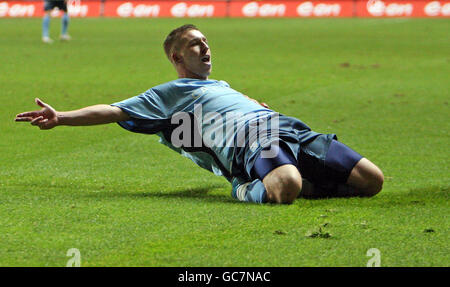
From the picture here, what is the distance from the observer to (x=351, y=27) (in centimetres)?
2836

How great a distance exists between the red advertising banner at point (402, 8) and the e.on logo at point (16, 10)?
12337 mm

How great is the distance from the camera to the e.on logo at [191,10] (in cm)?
3441

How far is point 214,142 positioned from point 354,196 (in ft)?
3.37

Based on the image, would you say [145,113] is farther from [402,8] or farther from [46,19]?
[402,8]

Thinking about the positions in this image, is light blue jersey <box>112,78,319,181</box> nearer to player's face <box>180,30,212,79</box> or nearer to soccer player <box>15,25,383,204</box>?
soccer player <box>15,25,383,204</box>

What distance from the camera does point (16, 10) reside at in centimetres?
3453

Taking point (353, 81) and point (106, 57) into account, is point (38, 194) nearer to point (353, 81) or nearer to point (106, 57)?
point (353, 81)

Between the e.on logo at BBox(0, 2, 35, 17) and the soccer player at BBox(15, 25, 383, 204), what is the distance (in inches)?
1143

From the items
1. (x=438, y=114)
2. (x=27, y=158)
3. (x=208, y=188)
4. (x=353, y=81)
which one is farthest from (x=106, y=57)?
(x=208, y=188)

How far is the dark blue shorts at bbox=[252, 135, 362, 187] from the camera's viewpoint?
6.16 meters

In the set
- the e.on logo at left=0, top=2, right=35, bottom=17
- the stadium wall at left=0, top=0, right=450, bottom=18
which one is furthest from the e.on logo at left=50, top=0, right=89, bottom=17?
the e.on logo at left=0, top=2, right=35, bottom=17

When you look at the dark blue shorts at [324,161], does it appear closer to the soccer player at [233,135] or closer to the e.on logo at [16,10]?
the soccer player at [233,135]

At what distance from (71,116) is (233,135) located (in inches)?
42.6

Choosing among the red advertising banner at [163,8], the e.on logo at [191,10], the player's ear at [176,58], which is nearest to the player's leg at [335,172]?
the player's ear at [176,58]
